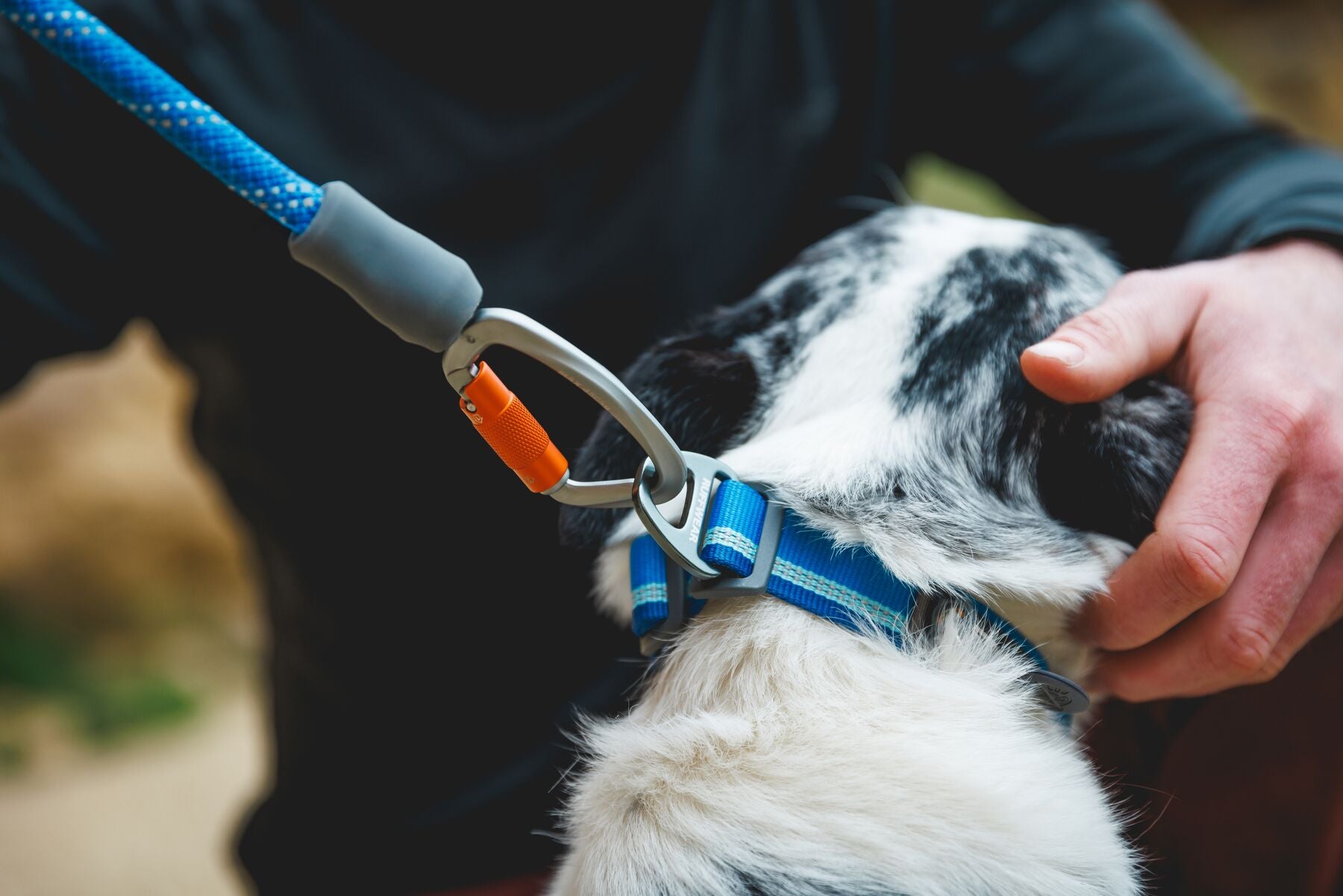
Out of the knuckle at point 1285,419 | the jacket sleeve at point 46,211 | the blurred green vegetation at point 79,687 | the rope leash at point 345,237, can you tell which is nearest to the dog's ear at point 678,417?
the rope leash at point 345,237

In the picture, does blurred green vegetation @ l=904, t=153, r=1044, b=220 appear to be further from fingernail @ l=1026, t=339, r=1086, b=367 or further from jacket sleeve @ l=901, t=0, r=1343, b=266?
fingernail @ l=1026, t=339, r=1086, b=367

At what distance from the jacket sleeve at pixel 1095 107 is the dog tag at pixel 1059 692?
857 mm

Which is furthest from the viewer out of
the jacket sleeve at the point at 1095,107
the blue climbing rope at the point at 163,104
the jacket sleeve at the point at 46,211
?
the jacket sleeve at the point at 1095,107

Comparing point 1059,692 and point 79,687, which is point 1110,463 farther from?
point 79,687

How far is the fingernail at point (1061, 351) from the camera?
0.98m

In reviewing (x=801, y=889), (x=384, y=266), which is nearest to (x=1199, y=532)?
(x=801, y=889)

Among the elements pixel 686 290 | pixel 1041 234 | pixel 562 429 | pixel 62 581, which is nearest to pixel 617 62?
pixel 686 290

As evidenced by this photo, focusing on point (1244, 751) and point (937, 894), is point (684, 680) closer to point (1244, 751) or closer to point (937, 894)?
point (937, 894)

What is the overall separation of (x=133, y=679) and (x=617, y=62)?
2.88 m

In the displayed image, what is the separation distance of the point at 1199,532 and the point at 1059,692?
22 centimetres

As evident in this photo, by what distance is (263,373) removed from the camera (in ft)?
4.67

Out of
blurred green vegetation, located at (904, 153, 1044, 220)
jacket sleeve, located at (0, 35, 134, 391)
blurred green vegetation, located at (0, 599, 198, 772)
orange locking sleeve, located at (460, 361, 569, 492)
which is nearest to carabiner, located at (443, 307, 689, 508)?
orange locking sleeve, located at (460, 361, 569, 492)

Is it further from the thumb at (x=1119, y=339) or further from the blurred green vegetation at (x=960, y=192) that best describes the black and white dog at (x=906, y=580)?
the blurred green vegetation at (x=960, y=192)

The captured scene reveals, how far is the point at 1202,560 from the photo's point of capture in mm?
980
